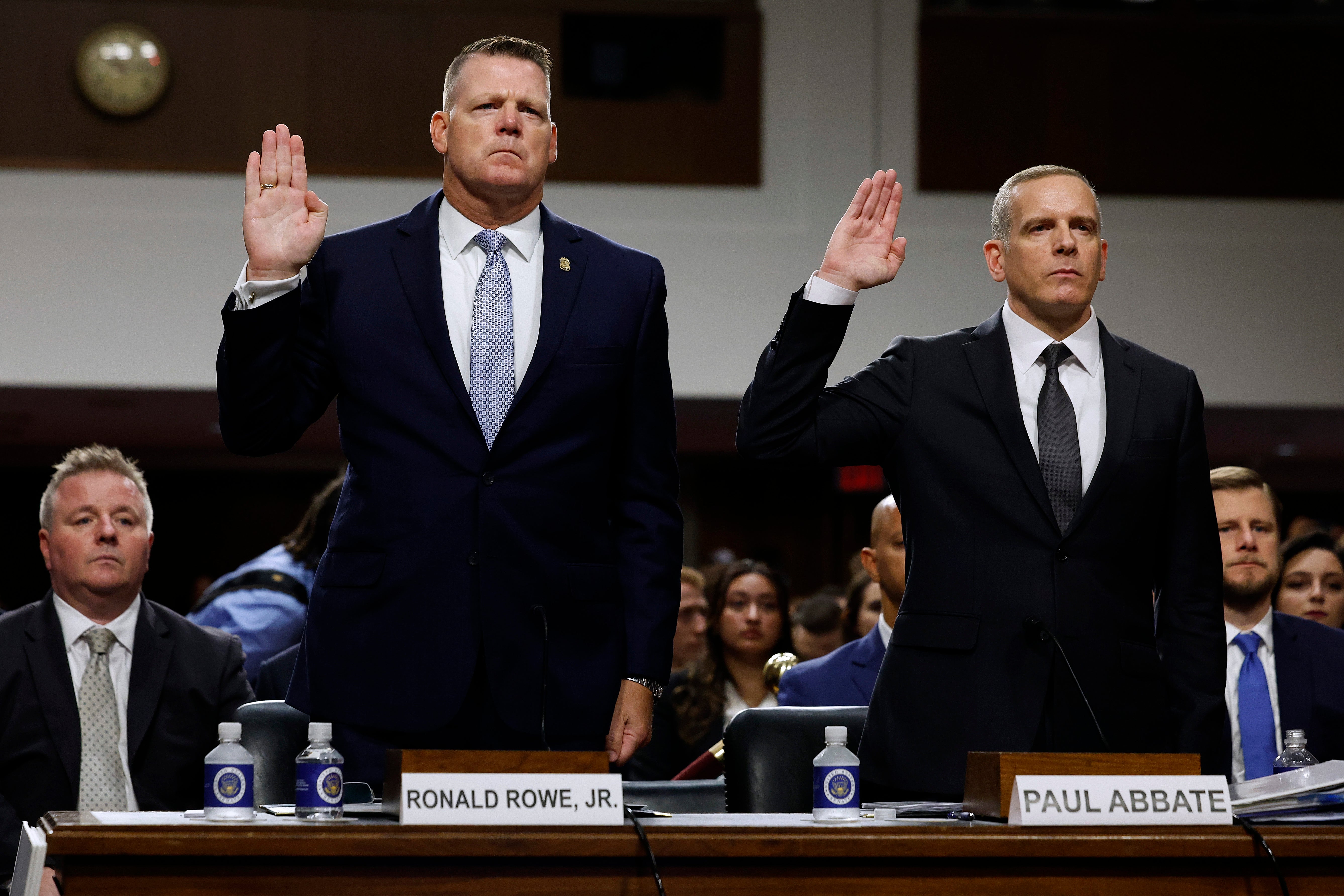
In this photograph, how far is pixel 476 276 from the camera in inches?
78.5

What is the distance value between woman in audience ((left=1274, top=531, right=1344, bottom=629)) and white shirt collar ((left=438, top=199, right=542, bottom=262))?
2.93m

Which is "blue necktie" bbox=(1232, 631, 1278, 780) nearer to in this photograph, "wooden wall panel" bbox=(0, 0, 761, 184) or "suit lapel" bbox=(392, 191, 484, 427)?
"suit lapel" bbox=(392, 191, 484, 427)

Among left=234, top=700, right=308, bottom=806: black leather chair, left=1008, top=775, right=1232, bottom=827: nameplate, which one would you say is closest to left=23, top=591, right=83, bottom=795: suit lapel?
left=234, top=700, right=308, bottom=806: black leather chair

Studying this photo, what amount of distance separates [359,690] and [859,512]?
9145 millimetres

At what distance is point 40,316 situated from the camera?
6.65 metres

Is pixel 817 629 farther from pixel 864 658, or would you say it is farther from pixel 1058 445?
pixel 1058 445

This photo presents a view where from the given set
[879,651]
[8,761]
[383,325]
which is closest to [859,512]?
[879,651]

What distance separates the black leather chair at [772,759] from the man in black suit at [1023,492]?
1.00 feet

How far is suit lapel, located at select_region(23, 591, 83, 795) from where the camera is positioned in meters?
2.88

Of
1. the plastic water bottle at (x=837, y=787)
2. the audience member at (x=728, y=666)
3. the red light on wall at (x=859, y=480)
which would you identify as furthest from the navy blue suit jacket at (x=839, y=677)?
the red light on wall at (x=859, y=480)

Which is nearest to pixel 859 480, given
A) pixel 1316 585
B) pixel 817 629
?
pixel 817 629

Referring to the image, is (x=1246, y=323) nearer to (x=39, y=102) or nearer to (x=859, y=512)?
(x=859, y=512)

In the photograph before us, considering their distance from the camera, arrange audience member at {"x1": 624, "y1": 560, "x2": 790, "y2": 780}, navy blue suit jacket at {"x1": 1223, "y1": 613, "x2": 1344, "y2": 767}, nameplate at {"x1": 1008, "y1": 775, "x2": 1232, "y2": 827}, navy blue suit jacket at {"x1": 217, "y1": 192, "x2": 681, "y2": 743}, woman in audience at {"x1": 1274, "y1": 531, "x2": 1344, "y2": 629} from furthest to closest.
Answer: woman in audience at {"x1": 1274, "y1": 531, "x2": 1344, "y2": 629}, audience member at {"x1": 624, "y1": 560, "x2": 790, "y2": 780}, navy blue suit jacket at {"x1": 1223, "y1": 613, "x2": 1344, "y2": 767}, navy blue suit jacket at {"x1": 217, "y1": 192, "x2": 681, "y2": 743}, nameplate at {"x1": 1008, "y1": 775, "x2": 1232, "y2": 827}

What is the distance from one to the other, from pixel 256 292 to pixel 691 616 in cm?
339
